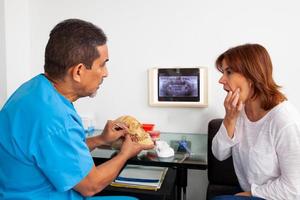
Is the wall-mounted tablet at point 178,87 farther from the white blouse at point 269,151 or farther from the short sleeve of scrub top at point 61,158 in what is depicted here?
the short sleeve of scrub top at point 61,158

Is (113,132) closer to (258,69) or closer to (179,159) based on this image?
(179,159)

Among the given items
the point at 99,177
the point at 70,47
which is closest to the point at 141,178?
the point at 99,177

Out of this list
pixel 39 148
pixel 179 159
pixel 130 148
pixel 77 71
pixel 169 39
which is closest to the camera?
pixel 39 148

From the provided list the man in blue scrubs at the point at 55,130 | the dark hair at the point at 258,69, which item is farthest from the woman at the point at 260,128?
the man in blue scrubs at the point at 55,130

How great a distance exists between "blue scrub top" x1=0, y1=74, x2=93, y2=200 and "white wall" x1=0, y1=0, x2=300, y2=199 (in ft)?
3.08

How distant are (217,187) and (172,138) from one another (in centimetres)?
35

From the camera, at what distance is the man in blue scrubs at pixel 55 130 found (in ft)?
2.47

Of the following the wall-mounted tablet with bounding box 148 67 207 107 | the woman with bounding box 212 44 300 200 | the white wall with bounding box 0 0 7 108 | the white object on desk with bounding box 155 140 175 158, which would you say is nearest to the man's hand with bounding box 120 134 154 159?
the white object on desk with bounding box 155 140 175 158

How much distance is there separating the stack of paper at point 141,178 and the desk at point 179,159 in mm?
90

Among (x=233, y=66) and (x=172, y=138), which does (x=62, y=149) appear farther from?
(x=172, y=138)

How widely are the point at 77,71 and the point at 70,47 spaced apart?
0.25ft

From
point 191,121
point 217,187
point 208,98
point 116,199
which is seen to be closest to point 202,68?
point 208,98

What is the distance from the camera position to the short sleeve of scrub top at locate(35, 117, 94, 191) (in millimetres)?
748

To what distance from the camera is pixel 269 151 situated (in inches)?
42.8
